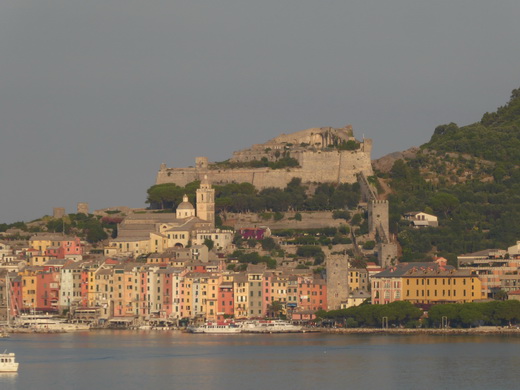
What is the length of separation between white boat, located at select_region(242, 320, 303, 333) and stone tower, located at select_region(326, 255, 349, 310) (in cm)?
310

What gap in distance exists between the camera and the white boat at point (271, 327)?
89.5 metres

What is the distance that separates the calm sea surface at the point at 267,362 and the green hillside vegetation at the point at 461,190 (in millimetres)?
15095

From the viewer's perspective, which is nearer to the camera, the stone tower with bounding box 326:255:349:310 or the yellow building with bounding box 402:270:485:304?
the yellow building with bounding box 402:270:485:304

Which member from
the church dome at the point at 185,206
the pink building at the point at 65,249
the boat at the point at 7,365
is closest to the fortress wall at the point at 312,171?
the church dome at the point at 185,206

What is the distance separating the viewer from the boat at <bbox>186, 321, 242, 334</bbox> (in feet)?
295

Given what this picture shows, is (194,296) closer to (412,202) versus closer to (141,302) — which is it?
(141,302)

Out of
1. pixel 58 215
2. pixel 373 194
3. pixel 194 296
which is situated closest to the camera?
pixel 194 296

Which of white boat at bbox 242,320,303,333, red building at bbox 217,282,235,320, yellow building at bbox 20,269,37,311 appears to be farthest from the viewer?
yellow building at bbox 20,269,37,311

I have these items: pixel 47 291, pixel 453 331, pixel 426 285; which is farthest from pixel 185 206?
pixel 453 331

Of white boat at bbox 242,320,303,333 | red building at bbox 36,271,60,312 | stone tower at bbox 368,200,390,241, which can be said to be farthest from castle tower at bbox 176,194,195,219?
white boat at bbox 242,320,303,333

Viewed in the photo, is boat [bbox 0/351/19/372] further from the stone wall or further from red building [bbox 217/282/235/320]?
the stone wall

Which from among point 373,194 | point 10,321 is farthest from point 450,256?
point 10,321

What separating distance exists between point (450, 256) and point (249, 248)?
11936 mm

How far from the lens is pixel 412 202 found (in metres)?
105
